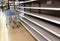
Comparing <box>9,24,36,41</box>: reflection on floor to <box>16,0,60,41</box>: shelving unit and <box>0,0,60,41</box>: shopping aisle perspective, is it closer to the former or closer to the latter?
<box>0,0,60,41</box>: shopping aisle perspective

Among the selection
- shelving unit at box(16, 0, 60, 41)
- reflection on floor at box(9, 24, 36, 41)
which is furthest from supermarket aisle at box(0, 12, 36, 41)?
shelving unit at box(16, 0, 60, 41)

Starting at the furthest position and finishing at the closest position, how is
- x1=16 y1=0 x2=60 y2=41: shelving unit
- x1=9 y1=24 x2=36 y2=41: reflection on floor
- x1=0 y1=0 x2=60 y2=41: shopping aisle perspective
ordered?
1. x1=9 y1=24 x2=36 y2=41: reflection on floor
2. x1=0 y1=0 x2=60 y2=41: shopping aisle perspective
3. x1=16 y1=0 x2=60 y2=41: shelving unit

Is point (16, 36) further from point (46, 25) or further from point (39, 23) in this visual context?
point (46, 25)

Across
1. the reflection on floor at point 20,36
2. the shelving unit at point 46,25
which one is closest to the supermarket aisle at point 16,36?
the reflection on floor at point 20,36

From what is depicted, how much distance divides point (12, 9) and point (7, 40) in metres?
3.38

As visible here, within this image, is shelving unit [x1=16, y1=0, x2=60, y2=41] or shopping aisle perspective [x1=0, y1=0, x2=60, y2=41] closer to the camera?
shelving unit [x1=16, y1=0, x2=60, y2=41]

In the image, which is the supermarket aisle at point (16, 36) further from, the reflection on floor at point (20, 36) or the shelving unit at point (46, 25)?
the shelving unit at point (46, 25)

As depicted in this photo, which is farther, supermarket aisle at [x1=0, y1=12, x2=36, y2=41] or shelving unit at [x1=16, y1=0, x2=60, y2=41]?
supermarket aisle at [x1=0, y1=12, x2=36, y2=41]

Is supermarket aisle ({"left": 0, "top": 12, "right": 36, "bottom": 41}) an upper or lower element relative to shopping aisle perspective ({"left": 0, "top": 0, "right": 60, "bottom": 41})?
lower

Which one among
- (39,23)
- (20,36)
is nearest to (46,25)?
(39,23)

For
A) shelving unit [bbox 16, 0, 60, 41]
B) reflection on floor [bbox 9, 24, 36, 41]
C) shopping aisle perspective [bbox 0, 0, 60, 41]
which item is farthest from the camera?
reflection on floor [bbox 9, 24, 36, 41]

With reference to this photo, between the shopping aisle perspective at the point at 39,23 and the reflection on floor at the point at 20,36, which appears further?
the reflection on floor at the point at 20,36

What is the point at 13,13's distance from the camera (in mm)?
7305

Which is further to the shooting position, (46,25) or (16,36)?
(16,36)
